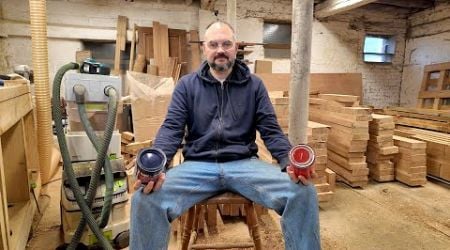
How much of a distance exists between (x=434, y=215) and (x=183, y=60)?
12.7 ft

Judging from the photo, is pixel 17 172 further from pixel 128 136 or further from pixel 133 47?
pixel 133 47

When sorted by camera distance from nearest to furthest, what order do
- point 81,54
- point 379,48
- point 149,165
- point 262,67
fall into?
point 149,165 < point 81,54 < point 262,67 < point 379,48

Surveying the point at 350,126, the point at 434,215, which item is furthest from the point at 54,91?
the point at 434,215

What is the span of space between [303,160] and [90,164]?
1389mm

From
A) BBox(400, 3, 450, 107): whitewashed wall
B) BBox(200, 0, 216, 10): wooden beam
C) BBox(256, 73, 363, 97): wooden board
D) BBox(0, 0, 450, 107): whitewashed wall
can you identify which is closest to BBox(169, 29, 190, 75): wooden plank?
BBox(0, 0, 450, 107): whitewashed wall

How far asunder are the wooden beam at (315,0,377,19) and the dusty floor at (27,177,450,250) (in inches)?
107

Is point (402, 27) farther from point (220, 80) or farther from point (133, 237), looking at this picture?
point (133, 237)

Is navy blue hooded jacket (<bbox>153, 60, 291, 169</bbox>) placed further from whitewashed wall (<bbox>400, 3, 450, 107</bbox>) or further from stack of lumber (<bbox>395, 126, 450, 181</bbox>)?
whitewashed wall (<bbox>400, 3, 450, 107</bbox>)

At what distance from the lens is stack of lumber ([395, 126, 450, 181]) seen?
10.4 feet

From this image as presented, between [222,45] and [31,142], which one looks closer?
[222,45]

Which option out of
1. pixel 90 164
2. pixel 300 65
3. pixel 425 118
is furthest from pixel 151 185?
pixel 425 118

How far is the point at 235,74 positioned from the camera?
1607 mm

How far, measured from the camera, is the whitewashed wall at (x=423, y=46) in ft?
17.1

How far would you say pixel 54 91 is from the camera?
1680 mm
